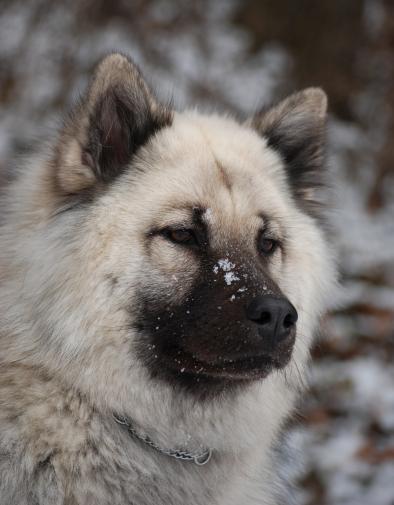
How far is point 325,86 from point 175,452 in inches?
341

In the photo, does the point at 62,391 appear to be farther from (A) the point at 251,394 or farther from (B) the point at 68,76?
(B) the point at 68,76

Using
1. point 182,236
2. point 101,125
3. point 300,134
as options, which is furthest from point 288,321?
point 300,134

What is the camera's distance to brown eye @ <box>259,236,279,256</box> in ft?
10.9

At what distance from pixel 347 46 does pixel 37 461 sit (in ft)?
30.2

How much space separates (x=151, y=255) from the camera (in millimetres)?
3002

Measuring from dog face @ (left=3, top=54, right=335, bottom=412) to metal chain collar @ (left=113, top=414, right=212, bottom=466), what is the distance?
12 cm

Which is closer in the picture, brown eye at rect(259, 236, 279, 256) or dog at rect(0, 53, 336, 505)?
dog at rect(0, 53, 336, 505)

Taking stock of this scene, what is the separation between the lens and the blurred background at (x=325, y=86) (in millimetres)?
5586

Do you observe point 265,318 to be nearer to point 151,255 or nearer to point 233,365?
point 233,365

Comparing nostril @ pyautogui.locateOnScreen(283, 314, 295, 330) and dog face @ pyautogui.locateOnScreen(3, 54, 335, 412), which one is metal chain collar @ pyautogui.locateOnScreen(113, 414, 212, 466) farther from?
nostril @ pyautogui.locateOnScreen(283, 314, 295, 330)

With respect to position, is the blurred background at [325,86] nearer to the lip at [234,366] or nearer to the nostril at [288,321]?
the lip at [234,366]

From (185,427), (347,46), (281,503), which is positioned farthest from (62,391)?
(347,46)

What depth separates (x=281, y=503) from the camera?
346 centimetres

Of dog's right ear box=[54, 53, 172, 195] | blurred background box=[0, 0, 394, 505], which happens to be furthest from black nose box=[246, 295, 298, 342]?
blurred background box=[0, 0, 394, 505]
